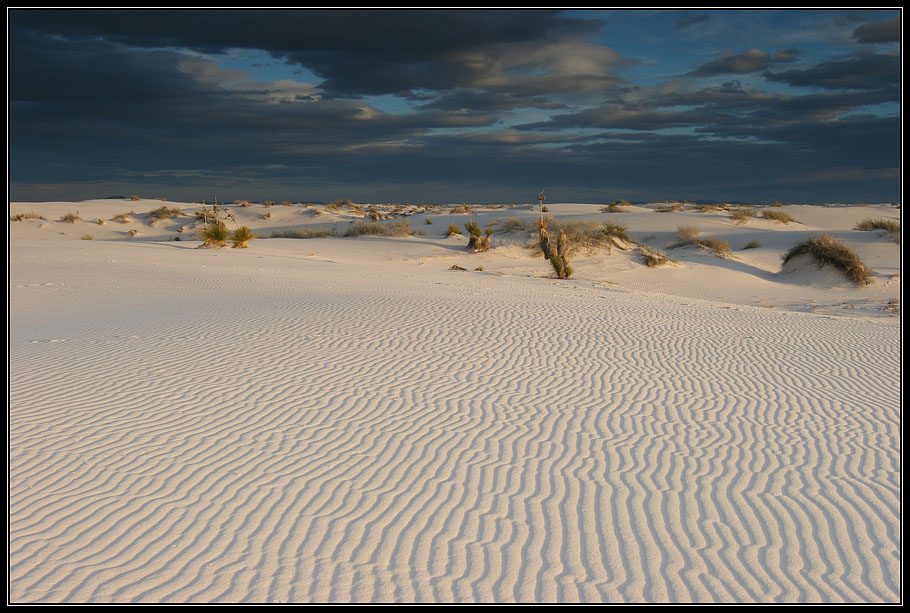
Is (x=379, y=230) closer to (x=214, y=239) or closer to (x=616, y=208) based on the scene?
(x=214, y=239)

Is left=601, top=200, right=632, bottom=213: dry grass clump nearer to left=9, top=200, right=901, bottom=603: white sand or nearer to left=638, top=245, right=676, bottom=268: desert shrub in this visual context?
left=638, top=245, right=676, bottom=268: desert shrub

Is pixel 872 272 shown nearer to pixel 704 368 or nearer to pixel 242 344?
pixel 704 368

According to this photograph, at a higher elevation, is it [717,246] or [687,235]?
[687,235]

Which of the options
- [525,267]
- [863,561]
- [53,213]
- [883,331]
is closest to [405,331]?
[863,561]

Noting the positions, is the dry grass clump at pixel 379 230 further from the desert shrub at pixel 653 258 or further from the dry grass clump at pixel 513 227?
the desert shrub at pixel 653 258

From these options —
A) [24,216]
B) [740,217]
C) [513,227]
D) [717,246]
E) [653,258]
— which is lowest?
[24,216]

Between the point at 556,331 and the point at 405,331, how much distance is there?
91.8 inches

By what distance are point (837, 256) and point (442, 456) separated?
2267 centimetres

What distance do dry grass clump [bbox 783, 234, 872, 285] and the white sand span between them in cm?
1138

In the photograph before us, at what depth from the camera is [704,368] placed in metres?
8.88

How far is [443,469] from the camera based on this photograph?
17.3 feet

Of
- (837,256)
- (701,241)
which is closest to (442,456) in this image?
(837,256)

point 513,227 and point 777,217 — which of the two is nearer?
point 513,227

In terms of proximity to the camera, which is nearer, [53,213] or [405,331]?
[405,331]
